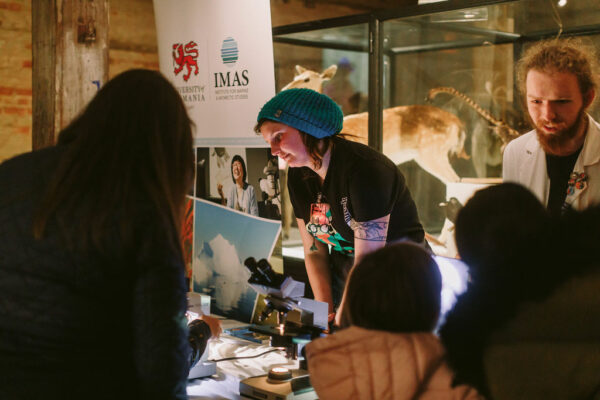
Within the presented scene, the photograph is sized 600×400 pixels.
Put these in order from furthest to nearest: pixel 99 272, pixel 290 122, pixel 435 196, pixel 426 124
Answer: pixel 426 124
pixel 435 196
pixel 290 122
pixel 99 272

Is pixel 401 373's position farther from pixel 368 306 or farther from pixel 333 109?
pixel 333 109

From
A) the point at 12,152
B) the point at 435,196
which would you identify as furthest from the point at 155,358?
the point at 12,152

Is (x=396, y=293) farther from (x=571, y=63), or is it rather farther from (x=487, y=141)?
(x=487, y=141)

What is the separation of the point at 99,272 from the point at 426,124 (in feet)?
11.4

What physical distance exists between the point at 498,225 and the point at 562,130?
141cm

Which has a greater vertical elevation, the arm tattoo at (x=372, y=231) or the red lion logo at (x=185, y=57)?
the red lion logo at (x=185, y=57)

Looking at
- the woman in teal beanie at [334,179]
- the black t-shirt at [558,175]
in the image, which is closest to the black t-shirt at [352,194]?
the woman in teal beanie at [334,179]

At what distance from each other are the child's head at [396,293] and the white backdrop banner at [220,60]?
5.77 feet

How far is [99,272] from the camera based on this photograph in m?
1.23

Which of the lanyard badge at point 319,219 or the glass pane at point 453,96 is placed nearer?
the lanyard badge at point 319,219

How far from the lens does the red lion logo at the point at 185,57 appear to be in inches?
134

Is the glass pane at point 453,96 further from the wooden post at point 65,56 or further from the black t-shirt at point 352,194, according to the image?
the wooden post at point 65,56

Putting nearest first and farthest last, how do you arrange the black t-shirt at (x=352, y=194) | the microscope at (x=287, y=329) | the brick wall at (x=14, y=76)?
the microscope at (x=287, y=329) → the black t-shirt at (x=352, y=194) → the brick wall at (x=14, y=76)

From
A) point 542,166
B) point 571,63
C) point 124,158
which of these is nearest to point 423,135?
point 542,166
